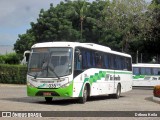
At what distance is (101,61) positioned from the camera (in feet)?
80.5

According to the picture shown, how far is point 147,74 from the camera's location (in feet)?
148

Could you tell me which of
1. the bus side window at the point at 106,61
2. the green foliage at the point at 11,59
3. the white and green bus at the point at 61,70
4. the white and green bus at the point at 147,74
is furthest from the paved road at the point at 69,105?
the green foliage at the point at 11,59

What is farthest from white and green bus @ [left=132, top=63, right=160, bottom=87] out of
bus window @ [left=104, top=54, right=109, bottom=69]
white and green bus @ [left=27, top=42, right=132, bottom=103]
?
white and green bus @ [left=27, top=42, right=132, bottom=103]

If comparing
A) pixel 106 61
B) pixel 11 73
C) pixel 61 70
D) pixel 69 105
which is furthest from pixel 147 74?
pixel 61 70

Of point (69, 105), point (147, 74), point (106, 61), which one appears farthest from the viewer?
point (147, 74)

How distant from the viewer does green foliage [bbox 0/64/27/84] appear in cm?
4403

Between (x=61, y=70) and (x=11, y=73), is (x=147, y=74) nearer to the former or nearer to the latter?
(x=11, y=73)

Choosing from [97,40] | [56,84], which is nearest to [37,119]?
Answer: [56,84]

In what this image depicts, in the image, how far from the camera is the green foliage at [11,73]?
44031mm

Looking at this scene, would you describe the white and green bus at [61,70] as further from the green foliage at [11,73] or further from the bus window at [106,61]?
the green foliage at [11,73]

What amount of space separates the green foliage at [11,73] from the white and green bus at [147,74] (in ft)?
38.2

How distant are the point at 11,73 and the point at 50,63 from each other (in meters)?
24.6

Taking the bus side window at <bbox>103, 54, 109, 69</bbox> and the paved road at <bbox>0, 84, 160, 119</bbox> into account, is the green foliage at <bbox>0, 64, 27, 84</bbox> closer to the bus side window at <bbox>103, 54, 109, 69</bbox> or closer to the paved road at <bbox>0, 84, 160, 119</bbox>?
the bus side window at <bbox>103, 54, 109, 69</bbox>

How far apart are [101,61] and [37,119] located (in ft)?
37.7
